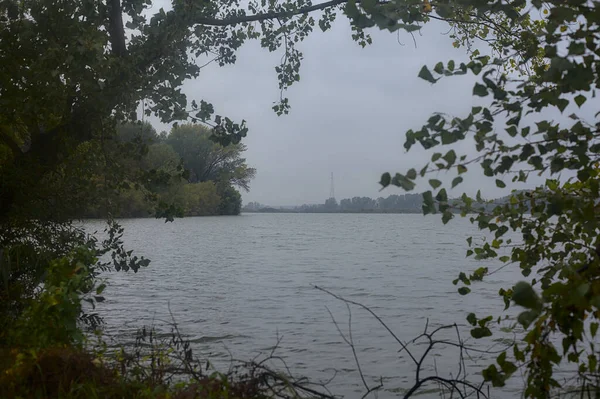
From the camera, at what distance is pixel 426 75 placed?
3.44m

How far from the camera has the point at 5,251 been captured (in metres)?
7.17

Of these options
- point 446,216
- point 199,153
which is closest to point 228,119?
point 446,216

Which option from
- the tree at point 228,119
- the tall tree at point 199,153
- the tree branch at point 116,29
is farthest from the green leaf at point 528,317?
the tall tree at point 199,153

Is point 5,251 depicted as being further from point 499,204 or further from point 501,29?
point 501,29

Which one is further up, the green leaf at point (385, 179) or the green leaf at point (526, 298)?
the green leaf at point (385, 179)

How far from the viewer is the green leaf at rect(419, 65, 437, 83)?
11.1 feet

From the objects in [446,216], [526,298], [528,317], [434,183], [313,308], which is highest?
[434,183]

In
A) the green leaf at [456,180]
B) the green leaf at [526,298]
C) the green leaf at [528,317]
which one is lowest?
the green leaf at [528,317]

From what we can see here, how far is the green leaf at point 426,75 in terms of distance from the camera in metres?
3.39

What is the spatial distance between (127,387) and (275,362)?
4.23 metres

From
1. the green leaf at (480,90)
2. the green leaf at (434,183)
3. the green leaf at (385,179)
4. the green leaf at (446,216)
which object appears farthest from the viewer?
the green leaf at (446,216)

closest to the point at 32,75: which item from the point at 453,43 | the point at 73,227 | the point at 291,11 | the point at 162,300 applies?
the point at 73,227

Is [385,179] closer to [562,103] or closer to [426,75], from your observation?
[426,75]

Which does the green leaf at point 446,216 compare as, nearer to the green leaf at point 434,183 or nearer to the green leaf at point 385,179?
the green leaf at point 434,183
